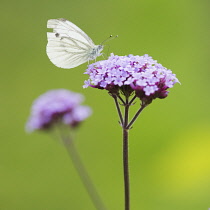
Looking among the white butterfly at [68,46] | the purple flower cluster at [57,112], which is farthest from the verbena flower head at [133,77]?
the purple flower cluster at [57,112]

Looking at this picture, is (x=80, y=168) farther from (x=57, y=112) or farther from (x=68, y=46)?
(x=68, y=46)

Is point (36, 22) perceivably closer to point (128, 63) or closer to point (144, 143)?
point (144, 143)

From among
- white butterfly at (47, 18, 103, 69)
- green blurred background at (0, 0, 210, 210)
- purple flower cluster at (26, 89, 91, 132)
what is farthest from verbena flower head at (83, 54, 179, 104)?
green blurred background at (0, 0, 210, 210)

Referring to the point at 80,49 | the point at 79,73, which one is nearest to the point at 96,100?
the point at 79,73

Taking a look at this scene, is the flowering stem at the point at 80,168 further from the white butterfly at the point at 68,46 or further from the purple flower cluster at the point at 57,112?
the white butterfly at the point at 68,46

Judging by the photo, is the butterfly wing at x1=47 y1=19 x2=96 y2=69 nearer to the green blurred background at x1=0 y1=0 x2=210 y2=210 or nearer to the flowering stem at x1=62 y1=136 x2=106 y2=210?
the flowering stem at x1=62 y1=136 x2=106 y2=210

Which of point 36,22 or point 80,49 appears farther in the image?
point 36,22
